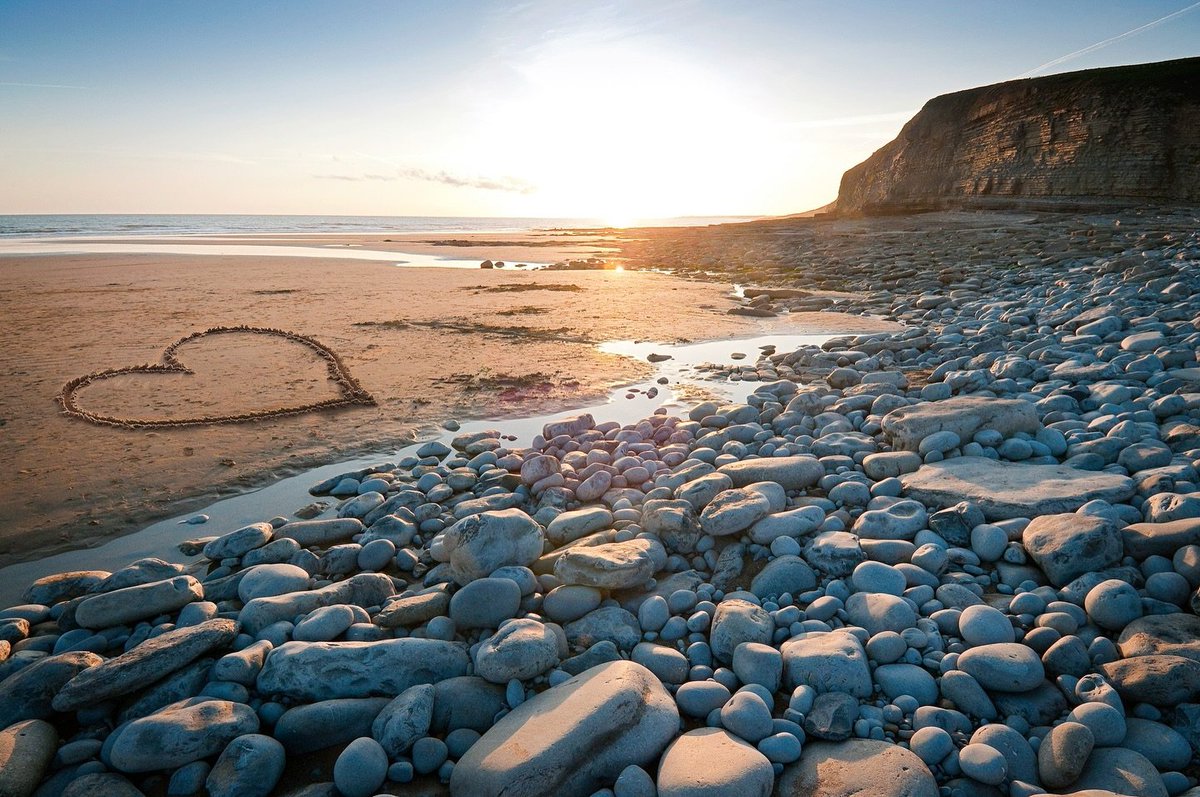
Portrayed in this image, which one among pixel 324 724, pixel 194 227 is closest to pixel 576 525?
pixel 324 724

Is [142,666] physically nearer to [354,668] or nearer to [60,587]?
[354,668]

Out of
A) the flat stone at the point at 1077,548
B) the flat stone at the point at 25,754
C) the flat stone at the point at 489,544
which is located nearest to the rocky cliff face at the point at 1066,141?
the flat stone at the point at 1077,548

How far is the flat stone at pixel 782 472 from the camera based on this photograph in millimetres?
3523

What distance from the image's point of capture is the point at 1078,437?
3719 mm

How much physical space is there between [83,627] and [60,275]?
16963 mm

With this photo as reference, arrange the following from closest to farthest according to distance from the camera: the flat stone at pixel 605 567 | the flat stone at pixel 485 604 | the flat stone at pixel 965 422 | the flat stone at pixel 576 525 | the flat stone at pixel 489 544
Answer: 1. the flat stone at pixel 485 604
2. the flat stone at pixel 605 567
3. the flat stone at pixel 489 544
4. the flat stone at pixel 576 525
5. the flat stone at pixel 965 422

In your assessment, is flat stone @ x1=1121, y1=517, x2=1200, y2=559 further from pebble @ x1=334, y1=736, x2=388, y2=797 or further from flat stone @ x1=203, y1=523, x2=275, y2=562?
flat stone @ x1=203, y1=523, x2=275, y2=562

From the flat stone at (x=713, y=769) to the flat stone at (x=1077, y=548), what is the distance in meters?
1.62

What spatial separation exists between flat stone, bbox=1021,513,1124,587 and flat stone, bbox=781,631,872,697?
1.00 metres

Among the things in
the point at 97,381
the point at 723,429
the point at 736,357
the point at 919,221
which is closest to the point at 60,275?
the point at 97,381

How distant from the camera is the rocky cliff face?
22047mm

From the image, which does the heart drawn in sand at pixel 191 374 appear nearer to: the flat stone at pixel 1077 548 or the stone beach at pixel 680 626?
the stone beach at pixel 680 626

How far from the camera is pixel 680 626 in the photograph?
249 centimetres

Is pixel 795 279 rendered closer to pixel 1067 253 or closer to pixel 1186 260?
pixel 1067 253
